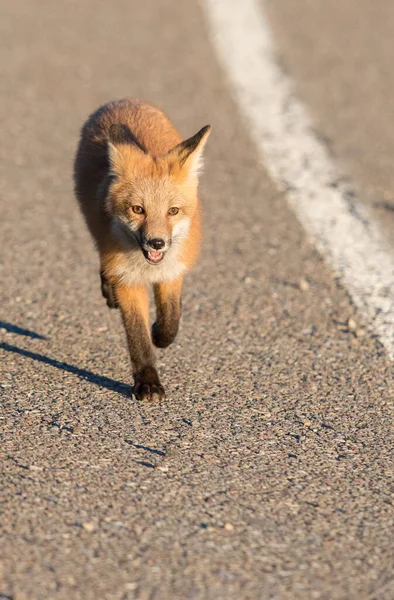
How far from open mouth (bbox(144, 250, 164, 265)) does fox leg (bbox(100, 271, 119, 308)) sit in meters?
0.84

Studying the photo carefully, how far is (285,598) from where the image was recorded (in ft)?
11.4

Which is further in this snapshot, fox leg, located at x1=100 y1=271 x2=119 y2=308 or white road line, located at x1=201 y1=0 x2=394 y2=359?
white road line, located at x1=201 y1=0 x2=394 y2=359

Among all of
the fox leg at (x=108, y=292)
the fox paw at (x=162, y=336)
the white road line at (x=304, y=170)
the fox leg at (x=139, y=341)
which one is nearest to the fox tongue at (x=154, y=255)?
the fox leg at (x=139, y=341)

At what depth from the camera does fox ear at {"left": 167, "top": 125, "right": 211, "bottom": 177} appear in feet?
18.8

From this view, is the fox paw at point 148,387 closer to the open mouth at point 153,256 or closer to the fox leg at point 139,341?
the fox leg at point 139,341

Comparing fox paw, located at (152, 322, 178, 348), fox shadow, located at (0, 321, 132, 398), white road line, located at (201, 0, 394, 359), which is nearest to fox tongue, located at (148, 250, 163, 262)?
fox paw, located at (152, 322, 178, 348)

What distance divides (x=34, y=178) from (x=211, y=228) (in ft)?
6.29

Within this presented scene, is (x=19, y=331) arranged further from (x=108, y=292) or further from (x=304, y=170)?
(x=304, y=170)

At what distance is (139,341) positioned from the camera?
5539 millimetres

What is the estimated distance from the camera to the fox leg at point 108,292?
6.27 meters

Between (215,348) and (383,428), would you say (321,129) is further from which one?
(383,428)

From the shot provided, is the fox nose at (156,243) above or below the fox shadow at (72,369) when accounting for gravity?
above

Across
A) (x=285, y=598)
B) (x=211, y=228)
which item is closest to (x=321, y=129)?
(x=211, y=228)

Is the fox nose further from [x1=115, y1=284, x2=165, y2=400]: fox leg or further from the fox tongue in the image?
[x1=115, y1=284, x2=165, y2=400]: fox leg
